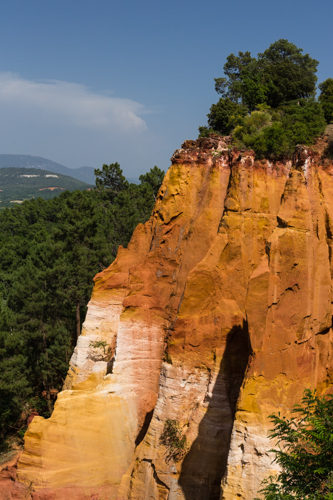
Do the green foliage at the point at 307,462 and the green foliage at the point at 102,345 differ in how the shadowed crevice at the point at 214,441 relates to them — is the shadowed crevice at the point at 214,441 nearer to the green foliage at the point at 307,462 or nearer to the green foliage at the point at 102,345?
the green foliage at the point at 307,462

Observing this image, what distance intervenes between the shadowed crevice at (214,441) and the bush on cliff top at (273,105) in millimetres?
8441

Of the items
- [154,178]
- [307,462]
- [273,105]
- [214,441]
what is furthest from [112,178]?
[307,462]

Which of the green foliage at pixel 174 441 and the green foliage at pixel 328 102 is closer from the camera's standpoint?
the green foliage at pixel 174 441

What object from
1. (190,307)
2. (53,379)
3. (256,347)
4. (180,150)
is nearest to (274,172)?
(180,150)

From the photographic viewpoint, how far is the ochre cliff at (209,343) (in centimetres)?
1088

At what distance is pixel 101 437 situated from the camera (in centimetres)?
1571

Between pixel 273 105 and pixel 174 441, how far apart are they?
27528 millimetres

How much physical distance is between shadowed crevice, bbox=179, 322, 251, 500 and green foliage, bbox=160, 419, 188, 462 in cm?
24

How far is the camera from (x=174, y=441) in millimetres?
12922

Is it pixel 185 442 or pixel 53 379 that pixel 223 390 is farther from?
pixel 53 379

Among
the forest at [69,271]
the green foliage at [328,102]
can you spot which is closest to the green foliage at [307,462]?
the forest at [69,271]

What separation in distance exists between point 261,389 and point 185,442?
12.1ft

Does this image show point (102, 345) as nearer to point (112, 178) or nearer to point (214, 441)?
point (214, 441)

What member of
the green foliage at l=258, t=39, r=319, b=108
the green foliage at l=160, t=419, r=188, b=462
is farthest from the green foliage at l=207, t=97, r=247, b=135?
the green foliage at l=160, t=419, r=188, b=462
